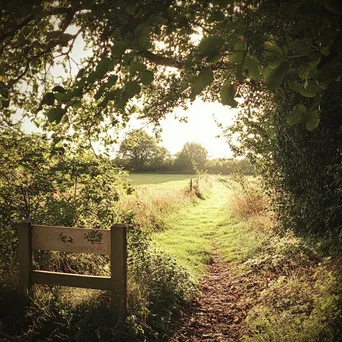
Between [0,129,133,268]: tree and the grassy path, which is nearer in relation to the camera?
the grassy path

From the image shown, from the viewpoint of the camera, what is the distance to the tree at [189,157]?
6550 cm

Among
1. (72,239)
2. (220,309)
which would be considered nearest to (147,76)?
(72,239)

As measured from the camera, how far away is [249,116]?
9.72 m

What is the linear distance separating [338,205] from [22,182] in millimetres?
6201

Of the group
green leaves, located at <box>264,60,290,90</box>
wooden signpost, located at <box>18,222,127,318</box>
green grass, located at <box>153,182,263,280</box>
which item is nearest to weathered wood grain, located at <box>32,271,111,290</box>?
wooden signpost, located at <box>18,222,127,318</box>

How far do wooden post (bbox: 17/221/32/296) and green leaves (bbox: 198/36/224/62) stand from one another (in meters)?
4.34

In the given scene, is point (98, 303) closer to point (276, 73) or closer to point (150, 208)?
point (276, 73)

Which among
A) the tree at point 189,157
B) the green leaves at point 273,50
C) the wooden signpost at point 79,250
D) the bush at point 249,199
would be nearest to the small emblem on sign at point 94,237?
the wooden signpost at point 79,250

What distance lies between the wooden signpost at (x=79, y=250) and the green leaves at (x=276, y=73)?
3.25 metres

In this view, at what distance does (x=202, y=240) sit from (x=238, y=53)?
8.97 m

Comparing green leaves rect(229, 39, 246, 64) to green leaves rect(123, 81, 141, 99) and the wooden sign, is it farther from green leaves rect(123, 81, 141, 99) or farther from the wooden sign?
the wooden sign

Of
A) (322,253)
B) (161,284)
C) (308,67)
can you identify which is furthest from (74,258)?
(308,67)

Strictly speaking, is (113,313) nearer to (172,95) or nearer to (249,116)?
(172,95)

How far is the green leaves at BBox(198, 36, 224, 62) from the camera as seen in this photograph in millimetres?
1681
